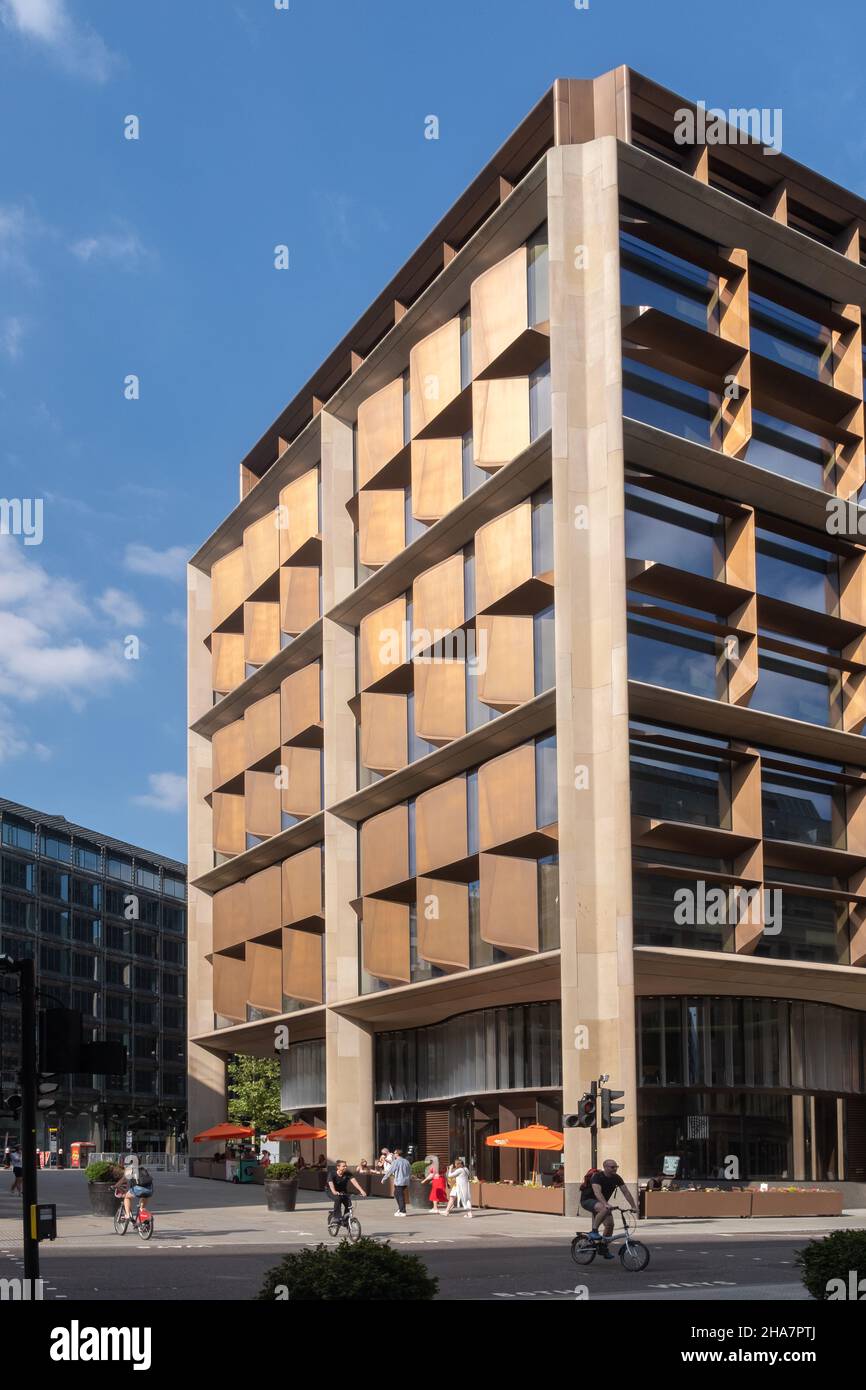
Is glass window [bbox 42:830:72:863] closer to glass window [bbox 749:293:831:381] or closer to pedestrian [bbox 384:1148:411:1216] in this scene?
glass window [bbox 749:293:831:381]

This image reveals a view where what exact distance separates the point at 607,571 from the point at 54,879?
104484 mm

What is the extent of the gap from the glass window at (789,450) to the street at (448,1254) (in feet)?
80.0

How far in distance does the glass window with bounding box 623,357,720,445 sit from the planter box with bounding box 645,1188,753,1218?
2295 centimetres

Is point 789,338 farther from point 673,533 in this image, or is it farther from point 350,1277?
point 350,1277

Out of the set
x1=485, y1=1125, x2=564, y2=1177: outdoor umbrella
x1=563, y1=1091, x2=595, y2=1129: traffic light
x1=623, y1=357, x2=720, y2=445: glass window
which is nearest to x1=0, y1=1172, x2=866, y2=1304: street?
x1=485, y1=1125, x2=564, y2=1177: outdoor umbrella

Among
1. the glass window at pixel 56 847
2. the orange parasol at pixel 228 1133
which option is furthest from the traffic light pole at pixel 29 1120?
the glass window at pixel 56 847

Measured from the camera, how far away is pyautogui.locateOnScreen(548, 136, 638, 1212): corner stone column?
142 ft

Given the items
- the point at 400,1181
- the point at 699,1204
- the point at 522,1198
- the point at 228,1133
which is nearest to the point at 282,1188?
the point at 400,1181

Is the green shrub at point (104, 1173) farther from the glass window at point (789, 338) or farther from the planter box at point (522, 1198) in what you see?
the glass window at point (789, 338)

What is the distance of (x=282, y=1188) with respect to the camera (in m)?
46.2

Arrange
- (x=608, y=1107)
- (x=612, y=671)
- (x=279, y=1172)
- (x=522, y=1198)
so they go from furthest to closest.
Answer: (x=279, y=1172) < (x=522, y=1198) < (x=612, y=671) < (x=608, y=1107)

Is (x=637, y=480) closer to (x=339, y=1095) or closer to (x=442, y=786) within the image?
(x=442, y=786)

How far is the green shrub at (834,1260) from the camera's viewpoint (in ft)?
37.6

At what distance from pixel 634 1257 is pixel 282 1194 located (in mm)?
23427
